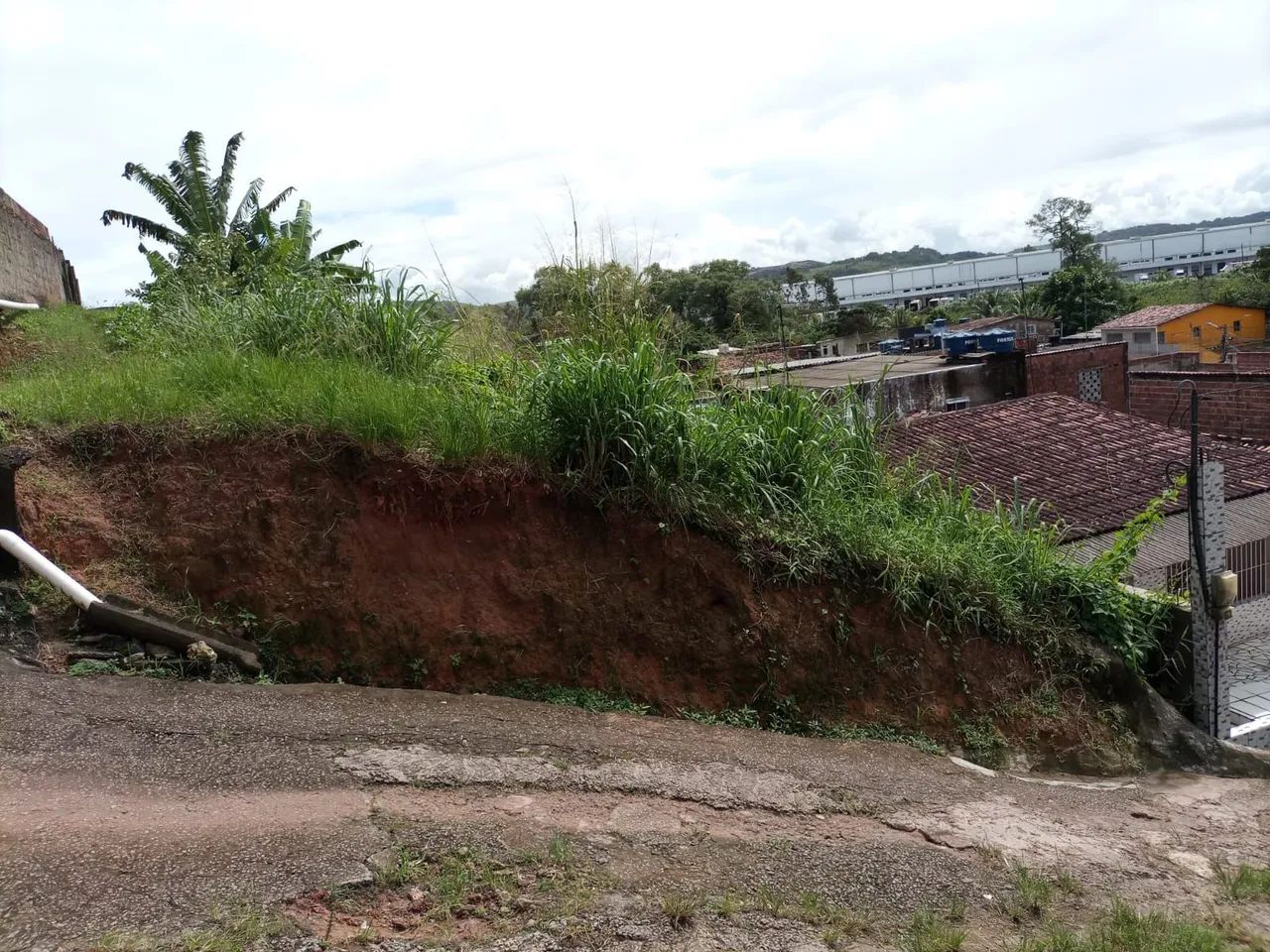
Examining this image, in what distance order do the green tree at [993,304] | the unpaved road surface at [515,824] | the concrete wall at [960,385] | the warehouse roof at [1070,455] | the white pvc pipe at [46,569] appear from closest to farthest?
the unpaved road surface at [515,824] < the white pvc pipe at [46,569] < the warehouse roof at [1070,455] < the concrete wall at [960,385] < the green tree at [993,304]

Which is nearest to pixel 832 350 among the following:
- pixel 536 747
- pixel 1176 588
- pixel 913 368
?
pixel 913 368

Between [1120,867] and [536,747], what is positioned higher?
[536,747]

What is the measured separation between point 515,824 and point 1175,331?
1720 inches

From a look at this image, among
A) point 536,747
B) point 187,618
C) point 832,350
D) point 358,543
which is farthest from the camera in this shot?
point 832,350

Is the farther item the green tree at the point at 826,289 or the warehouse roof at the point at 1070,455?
the green tree at the point at 826,289

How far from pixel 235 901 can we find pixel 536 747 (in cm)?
168

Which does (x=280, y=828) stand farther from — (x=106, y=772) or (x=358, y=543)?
(x=358, y=543)

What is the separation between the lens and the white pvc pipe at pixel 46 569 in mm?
4480

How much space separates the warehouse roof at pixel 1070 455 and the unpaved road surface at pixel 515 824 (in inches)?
229

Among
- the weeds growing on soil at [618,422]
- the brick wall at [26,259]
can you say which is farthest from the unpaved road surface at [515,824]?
the brick wall at [26,259]

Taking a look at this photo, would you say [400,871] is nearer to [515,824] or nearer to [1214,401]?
[515,824]

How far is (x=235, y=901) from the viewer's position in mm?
2898

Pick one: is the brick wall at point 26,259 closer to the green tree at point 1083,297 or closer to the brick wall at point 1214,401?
the brick wall at point 1214,401

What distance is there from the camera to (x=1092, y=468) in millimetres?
12859
